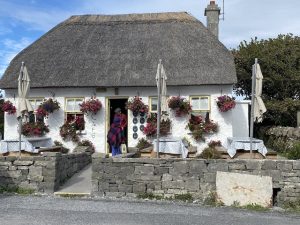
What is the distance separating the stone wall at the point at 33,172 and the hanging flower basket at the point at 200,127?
6189 millimetres

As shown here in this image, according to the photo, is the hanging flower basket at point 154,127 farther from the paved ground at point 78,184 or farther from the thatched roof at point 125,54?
the paved ground at point 78,184

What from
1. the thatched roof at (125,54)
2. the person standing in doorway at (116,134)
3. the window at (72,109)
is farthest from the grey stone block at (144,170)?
the window at (72,109)

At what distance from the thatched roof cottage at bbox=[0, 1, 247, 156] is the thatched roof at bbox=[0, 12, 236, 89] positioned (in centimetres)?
4

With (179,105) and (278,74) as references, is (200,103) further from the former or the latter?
(278,74)

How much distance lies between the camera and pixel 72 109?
16203 millimetres

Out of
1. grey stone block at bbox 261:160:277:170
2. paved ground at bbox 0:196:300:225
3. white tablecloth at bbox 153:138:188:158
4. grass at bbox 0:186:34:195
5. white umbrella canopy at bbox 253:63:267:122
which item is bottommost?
paved ground at bbox 0:196:300:225

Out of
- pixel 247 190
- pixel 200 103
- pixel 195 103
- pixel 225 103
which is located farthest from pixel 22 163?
pixel 225 103

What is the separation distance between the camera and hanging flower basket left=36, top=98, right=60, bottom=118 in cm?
1578

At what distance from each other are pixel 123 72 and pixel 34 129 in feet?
13.1

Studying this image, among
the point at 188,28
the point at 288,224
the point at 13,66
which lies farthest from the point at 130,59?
the point at 288,224

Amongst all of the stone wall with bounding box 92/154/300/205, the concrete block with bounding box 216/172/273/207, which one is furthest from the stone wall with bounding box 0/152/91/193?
the concrete block with bounding box 216/172/273/207

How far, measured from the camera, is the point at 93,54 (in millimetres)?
16953

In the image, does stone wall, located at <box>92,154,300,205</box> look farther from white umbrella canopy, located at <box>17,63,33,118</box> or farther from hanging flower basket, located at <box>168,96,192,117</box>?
hanging flower basket, located at <box>168,96,192,117</box>

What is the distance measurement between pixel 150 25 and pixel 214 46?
312 cm
